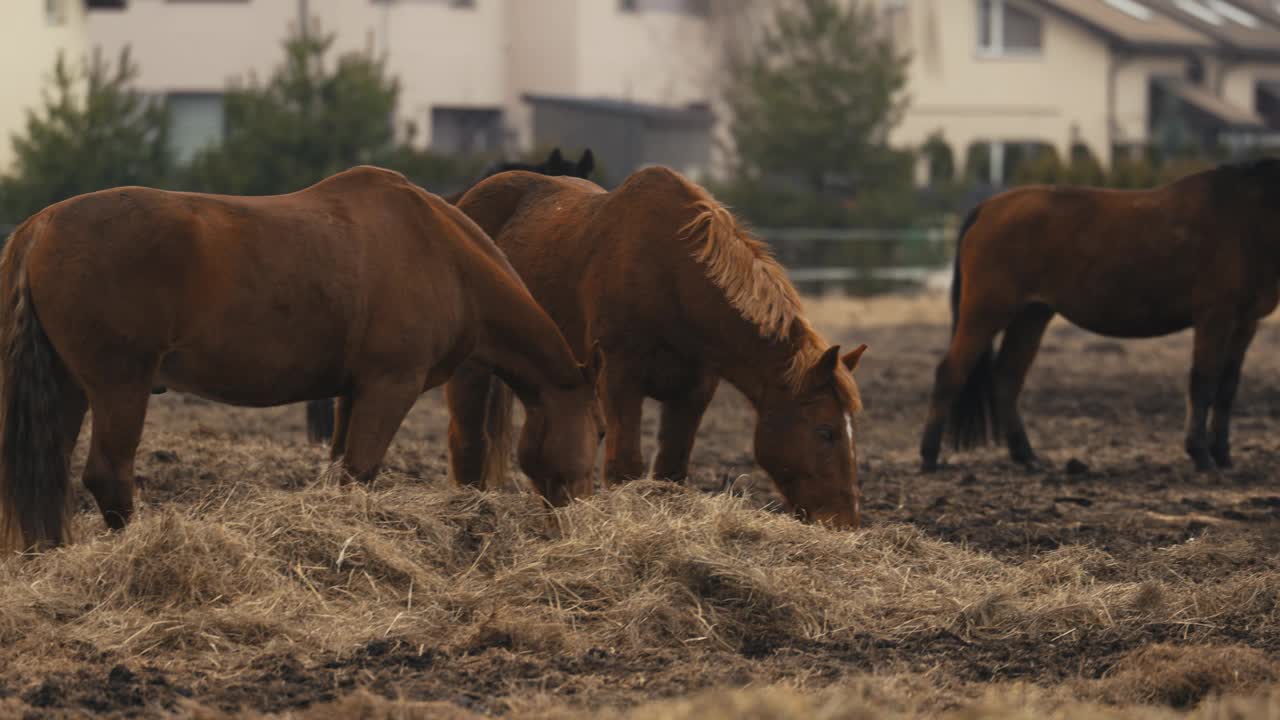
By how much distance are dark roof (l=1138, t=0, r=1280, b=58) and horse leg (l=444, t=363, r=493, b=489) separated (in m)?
32.6

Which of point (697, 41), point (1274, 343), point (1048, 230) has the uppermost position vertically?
point (697, 41)

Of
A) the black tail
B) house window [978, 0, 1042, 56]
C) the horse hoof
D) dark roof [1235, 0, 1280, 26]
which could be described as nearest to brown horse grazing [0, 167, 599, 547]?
the black tail

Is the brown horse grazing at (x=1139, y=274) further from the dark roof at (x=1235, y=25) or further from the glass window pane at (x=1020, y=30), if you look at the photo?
the dark roof at (x=1235, y=25)

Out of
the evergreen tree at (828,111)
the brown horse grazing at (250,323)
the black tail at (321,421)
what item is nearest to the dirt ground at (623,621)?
the brown horse grazing at (250,323)

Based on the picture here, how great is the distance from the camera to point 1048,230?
10.3 metres

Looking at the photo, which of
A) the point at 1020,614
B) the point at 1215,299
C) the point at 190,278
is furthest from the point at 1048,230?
the point at 190,278

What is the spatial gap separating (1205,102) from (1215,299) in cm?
2721

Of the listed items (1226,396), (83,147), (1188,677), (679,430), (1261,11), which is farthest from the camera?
(1261,11)

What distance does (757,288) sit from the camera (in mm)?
6605

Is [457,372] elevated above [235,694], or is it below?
above

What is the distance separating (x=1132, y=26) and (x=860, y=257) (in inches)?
557

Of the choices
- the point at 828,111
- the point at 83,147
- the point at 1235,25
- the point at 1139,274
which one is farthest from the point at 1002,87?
the point at 1139,274

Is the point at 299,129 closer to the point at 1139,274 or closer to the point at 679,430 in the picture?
the point at 1139,274

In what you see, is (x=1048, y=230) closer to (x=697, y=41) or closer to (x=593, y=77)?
(x=593, y=77)
